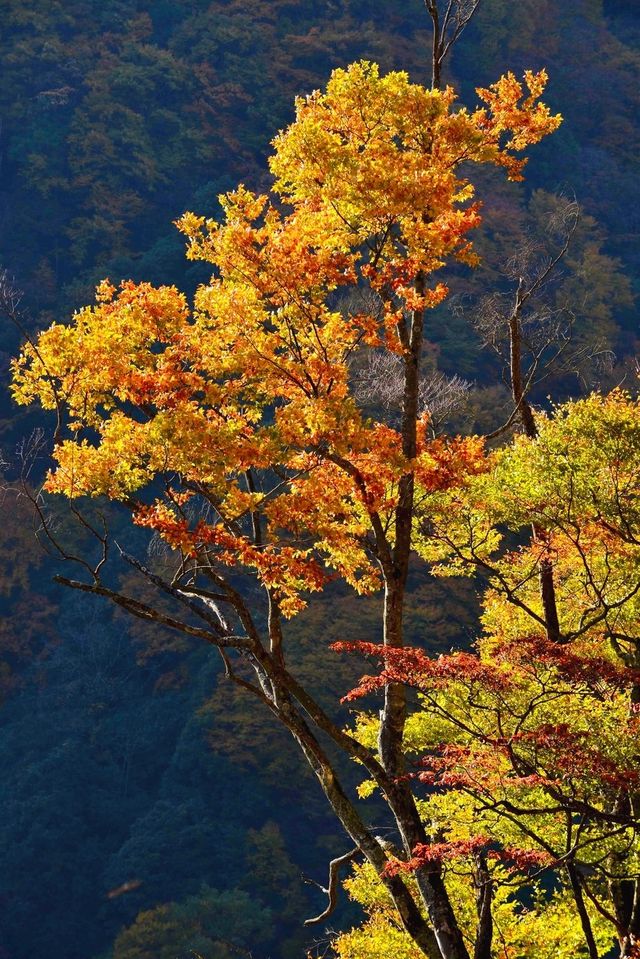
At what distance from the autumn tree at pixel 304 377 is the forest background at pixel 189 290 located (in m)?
3.07

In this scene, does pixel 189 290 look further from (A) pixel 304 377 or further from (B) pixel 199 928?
(A) pixel 304 377

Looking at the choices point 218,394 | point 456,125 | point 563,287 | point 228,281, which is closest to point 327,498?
point 218,394

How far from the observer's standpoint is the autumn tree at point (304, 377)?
221 inches

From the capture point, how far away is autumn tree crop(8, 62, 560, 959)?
18.4ft

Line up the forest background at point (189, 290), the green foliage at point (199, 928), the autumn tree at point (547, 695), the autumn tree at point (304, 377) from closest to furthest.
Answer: the autumn tree at point (547, 695)
the autumn tree at point (304, 377)
the green foliage at point (199, 928)
the forest background at point (189, 290)

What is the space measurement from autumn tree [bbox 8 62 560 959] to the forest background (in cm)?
307

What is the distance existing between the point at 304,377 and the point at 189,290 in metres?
18.0

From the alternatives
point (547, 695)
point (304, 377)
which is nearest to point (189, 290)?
point (304, 377)

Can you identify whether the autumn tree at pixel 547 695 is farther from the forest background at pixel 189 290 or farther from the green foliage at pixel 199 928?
the green foliage at pixel 199 928

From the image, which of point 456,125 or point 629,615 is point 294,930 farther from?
point 456,125

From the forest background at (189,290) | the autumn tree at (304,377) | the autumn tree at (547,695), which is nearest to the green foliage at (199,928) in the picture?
the forest background at (189,290)

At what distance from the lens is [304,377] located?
19.6ft

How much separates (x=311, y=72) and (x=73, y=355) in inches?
951

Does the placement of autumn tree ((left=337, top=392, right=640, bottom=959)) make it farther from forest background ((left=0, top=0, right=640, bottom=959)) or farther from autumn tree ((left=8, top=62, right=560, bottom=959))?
forest background ((left=0, top=0, right=640, bottom=959))
